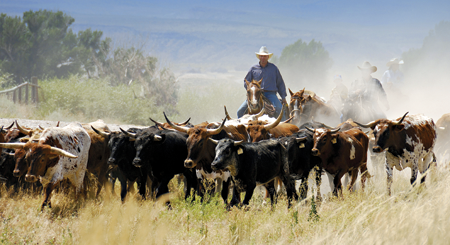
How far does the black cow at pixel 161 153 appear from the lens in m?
7.09

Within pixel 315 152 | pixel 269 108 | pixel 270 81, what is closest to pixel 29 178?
pixel 315 152

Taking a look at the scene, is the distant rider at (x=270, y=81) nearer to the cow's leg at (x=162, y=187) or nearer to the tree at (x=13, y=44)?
the cow's leg at (x=162, y=187)

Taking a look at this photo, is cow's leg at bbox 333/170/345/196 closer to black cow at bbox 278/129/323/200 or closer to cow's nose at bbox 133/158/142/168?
black cow at bbox 278/129/323/200

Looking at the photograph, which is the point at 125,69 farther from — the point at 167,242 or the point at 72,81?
the point at 167,242

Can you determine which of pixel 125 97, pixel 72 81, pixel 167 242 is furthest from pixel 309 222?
pixel 72 81

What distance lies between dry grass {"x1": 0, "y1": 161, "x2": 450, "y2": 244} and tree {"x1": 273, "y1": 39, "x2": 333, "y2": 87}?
69778 millimetres

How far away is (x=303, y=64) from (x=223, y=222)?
72035mm

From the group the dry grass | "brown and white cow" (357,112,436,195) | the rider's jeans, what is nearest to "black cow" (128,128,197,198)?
the dry grass

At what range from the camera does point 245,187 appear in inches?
258

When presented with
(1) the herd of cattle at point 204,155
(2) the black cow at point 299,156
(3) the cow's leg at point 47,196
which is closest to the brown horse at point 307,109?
(1) the herd of cattle at point 204,155

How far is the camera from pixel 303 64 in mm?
76125

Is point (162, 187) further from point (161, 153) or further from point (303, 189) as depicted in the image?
point (303, 189)

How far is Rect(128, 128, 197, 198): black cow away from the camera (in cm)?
709

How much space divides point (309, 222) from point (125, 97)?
22567mm
